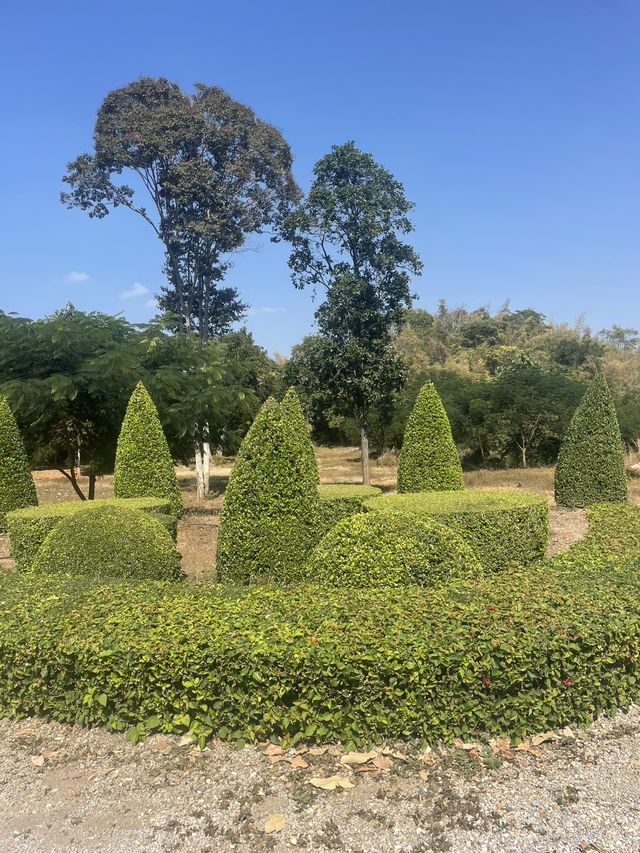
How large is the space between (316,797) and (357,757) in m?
0.41

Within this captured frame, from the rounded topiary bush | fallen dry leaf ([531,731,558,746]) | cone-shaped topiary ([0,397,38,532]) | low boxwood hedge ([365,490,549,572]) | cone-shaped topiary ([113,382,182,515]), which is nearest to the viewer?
fallen dry leaf ([531,731,558,746])

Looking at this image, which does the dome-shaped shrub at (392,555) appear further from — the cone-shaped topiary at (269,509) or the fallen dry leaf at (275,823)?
the fallen dry leaf at (275,823)

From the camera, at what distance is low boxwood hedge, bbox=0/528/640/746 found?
12.2 feet

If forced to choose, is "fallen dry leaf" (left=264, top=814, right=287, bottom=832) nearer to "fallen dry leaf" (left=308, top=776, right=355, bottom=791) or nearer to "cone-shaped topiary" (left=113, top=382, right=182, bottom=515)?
"fallen dry leaf" (left=308, top=776, right=355, bottom=791)

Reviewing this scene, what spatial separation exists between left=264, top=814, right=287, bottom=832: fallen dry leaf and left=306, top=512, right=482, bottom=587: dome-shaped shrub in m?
2.27

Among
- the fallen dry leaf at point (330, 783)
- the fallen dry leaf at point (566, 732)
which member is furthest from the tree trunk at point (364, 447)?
the fallen dry leaf at point (330, 783)

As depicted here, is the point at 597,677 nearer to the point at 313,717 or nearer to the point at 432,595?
the point at 432,595

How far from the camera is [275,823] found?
3.10 m

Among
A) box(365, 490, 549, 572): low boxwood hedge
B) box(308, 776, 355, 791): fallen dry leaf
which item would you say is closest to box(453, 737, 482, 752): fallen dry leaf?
box(308, 776, 355, 791): fallen dry leaf

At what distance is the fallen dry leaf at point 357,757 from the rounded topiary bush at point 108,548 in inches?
127

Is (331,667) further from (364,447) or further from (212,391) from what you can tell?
(364,447)

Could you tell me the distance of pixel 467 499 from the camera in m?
8.46

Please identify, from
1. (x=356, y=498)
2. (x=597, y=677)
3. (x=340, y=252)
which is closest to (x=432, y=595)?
(x=597, y=677)

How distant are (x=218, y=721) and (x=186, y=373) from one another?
416 inches
